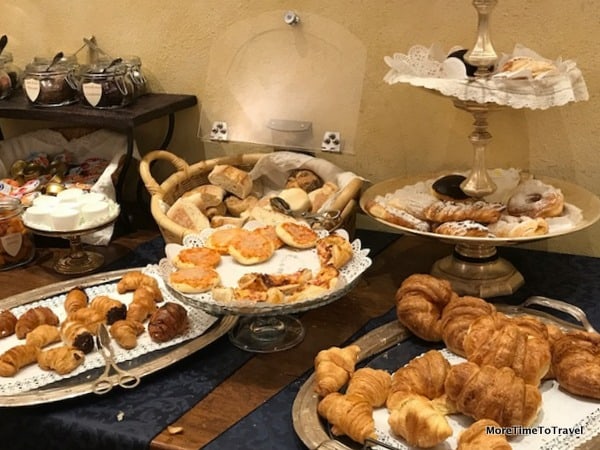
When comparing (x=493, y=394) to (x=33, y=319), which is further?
(x=33, y=319)

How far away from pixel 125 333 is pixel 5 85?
0.90 m

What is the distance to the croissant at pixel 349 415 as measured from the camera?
0.86 meters

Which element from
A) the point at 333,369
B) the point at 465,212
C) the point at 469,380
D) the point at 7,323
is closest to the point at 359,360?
the point at 333,369

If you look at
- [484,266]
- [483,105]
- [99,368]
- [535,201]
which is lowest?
[99,368]

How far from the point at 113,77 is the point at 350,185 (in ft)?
1.94

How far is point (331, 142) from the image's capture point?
1539 mm

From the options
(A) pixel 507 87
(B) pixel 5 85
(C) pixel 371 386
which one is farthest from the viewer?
(B) pixel 5 85

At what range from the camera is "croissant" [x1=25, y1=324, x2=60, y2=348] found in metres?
1.09

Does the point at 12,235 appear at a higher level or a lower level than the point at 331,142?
lower

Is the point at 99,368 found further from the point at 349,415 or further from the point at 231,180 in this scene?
the point at 231,180

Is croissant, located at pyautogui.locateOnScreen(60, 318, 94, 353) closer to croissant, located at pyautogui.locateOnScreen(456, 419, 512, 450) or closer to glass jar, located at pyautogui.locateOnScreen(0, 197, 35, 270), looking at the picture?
glass jar, located at pyautogui.locateOnScreen(0, 197, 35, 270)

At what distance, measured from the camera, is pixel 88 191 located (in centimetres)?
157

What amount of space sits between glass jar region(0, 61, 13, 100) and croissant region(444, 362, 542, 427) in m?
1.29

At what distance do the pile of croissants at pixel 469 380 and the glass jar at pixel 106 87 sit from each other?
857mm
